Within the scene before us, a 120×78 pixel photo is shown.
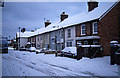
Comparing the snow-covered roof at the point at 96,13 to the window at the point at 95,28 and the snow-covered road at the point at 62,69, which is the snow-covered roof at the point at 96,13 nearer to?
the window at the point at 95,28

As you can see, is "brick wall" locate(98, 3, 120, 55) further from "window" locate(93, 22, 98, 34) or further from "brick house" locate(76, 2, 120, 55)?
"window" locate(93, 22, 98, 34)

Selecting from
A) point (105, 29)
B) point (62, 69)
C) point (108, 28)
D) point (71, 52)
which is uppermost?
point (108, 28)

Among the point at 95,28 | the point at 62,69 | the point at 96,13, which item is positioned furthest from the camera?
the point at 96,13

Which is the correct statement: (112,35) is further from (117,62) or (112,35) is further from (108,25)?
(117,62)

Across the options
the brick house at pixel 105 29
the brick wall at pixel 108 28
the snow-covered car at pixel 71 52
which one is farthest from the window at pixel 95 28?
the snow-covered car at pixel 71 52

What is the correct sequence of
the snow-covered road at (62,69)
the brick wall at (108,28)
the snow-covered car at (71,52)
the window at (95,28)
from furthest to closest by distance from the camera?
the window at (95,28) < the brick wall at (108,28) < the snow-covered car at (71,52) < the snow-covered road at (62,69)

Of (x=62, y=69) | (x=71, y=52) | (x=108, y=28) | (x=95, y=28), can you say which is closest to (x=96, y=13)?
(x=95, y=28)

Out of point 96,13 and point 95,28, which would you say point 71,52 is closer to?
point 95,28

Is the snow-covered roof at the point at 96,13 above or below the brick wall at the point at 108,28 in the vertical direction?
above

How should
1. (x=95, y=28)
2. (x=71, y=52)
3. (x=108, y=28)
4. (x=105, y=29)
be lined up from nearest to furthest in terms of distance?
(x=71, y=52), (x=105, y=29), (x=108, y=28), (x=95, y=28)

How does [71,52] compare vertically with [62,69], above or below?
above

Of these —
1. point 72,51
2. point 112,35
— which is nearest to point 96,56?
point 72,51

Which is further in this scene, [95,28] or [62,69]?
[95,28]

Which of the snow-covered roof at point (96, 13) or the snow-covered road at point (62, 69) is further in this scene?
the snow-covered roof at point (96, 13)
